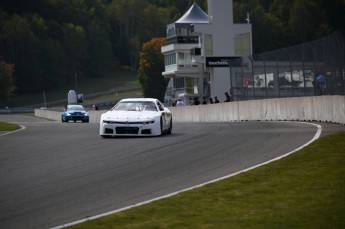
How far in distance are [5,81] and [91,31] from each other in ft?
152

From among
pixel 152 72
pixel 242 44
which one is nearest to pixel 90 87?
pixel 152 72

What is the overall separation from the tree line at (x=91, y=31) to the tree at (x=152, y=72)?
16723mm

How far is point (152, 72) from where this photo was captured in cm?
14212

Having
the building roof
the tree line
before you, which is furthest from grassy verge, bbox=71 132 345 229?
the tree line

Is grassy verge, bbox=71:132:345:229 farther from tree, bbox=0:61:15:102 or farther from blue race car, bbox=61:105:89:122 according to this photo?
tree, bbox=0:61:15:102

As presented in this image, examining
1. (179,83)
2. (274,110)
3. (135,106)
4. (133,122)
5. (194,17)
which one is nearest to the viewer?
(133,122)

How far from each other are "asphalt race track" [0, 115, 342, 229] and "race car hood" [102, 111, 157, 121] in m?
0.87

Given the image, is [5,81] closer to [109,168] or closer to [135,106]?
[135,106]

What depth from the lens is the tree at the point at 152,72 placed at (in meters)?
140

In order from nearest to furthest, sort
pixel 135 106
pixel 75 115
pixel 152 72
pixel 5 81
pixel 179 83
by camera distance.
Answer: pixel 135 106 → pixel 75 115 → pixel 179 83 → pixel 5 81 → pixel 152 72

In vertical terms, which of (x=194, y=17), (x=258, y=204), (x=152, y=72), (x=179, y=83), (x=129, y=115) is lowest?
(x=258, y=204)

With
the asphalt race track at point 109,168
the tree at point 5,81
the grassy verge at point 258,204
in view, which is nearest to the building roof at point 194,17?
the tree at point 5,81

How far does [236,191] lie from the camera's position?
12.5m

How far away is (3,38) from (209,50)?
7228 cm
